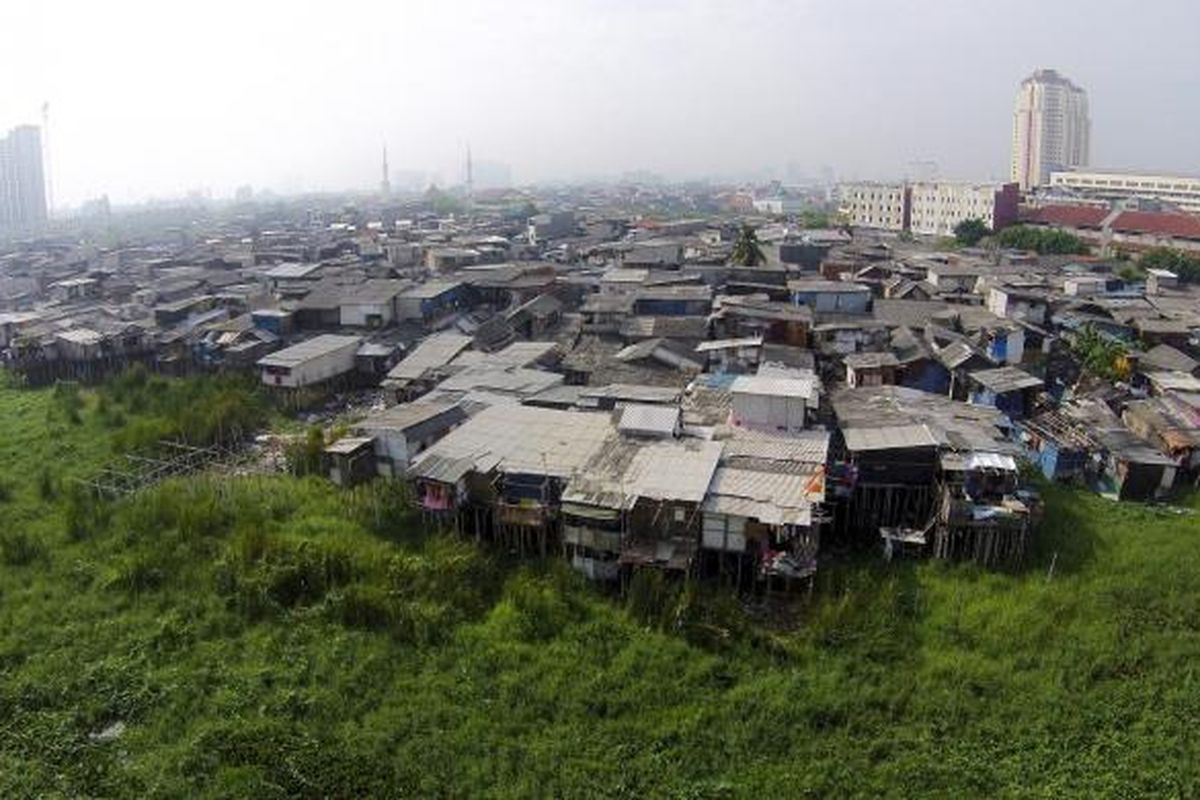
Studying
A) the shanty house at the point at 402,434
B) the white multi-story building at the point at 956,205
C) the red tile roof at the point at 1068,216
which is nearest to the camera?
the shanty house at the point at 402,434

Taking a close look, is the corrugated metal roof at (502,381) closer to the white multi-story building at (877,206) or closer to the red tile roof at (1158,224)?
the red tile roof at (1158,224)

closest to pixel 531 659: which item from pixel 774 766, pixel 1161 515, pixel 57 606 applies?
pixel 774 766

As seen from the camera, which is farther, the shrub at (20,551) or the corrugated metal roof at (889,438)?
the corrugated metal roof at (889,438)

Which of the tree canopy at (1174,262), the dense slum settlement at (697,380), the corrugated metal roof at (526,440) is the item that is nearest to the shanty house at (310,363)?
the dense slum settlement at (697,380)

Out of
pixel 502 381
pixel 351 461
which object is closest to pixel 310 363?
pixel 502 381

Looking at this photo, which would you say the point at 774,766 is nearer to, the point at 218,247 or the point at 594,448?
the point at 594,448

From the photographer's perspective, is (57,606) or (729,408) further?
(729,408)

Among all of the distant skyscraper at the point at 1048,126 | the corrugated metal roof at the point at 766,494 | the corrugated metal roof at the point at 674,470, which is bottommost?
the corrugated metal roof at the point at 766,494
